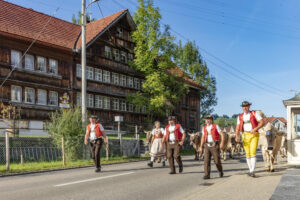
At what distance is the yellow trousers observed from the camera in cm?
935

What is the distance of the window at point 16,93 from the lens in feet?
77.5

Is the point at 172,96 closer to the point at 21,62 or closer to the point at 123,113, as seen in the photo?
the point at 123,113

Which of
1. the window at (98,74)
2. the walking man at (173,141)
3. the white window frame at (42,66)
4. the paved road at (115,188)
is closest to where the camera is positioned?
the paved road at (115,188)

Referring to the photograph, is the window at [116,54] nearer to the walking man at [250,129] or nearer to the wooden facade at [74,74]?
the wooden facade at [74,74]

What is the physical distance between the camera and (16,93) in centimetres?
2389

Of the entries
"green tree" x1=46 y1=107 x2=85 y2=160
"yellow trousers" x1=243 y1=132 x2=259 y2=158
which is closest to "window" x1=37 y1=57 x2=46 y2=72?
"green tree" x1=46 y1=107 x2=85 y2=160

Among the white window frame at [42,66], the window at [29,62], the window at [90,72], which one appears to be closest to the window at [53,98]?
the white window frame at [42,66]

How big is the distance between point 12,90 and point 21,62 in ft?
6.97

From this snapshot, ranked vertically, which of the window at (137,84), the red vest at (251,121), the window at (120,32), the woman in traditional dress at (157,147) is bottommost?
the woman in traditional dress at (157,147)

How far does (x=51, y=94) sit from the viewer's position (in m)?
26.5

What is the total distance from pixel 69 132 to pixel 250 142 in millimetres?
9972

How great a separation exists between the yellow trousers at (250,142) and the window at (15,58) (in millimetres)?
18636

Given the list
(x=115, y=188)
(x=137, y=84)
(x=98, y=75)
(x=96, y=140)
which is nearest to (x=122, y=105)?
(x=137, y=84)

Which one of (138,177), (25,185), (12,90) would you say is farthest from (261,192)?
(12,90)
